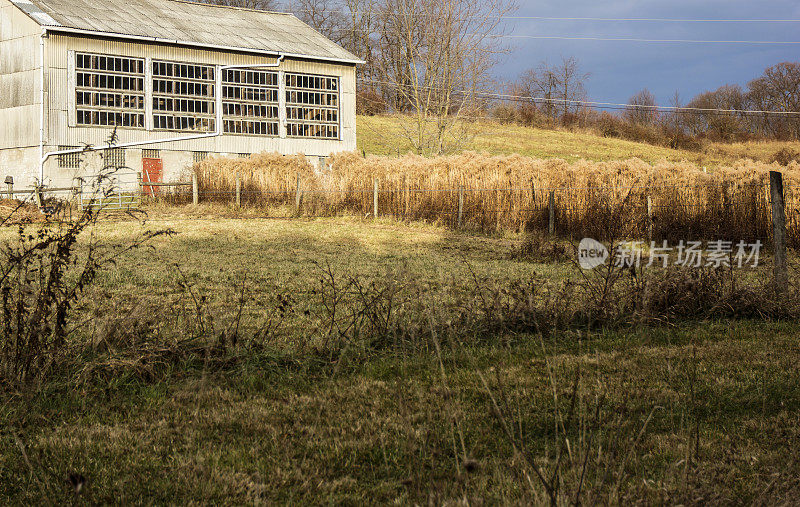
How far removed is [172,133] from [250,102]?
412cm

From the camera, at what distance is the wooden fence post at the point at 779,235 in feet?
27.1

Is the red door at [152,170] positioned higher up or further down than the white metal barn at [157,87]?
further down

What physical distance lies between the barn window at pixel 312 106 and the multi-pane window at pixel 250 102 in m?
0.80

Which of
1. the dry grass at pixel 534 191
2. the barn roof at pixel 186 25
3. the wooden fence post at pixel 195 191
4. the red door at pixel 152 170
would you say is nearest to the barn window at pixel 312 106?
the barn roof at pixel 186 25

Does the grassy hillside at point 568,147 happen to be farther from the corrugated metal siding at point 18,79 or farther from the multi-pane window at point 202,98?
the corrugated metal siding at point 18,79

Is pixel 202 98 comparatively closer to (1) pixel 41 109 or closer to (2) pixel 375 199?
(1) pixel 41 109

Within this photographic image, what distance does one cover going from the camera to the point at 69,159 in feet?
96.8

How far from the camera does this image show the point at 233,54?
34062 millimetres

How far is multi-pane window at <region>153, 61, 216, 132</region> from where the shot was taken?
32.2 meters

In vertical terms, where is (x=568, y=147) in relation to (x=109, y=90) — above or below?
above

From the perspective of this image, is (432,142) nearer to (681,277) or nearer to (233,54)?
(233,54)

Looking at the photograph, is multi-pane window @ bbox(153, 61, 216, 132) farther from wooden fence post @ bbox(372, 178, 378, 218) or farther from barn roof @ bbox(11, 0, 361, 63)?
wooden fence post @ bbox(372, 178, 378, 218)

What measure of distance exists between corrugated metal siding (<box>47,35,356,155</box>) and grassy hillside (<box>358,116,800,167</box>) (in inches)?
345

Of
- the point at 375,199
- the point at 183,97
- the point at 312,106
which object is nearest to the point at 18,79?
the point at 183,97
